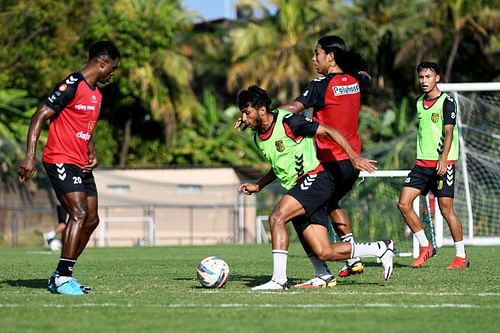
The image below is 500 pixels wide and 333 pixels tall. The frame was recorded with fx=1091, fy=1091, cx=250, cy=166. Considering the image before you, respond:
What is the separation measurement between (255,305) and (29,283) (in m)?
3.53

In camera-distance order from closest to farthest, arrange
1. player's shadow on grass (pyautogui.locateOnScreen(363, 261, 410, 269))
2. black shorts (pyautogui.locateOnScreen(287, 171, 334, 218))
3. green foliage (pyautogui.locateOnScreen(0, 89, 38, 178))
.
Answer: black shorts (pyautogui.locateOnScreen(287, 171, 334, 218)) → player's shadow on grass (pyautogui.locateOnScreen(363, 261, 410, 269)) → green foliage (pyautogui.locateOnScreen(0, 89, 38, 178))

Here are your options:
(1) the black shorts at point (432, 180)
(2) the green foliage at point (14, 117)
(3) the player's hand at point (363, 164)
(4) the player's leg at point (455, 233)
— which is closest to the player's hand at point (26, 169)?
(3) the player's hand at point (363, 164)

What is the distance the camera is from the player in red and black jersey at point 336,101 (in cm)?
1045

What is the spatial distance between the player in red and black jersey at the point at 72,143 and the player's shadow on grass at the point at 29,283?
845mm

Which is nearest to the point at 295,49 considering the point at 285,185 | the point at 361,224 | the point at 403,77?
the point at 403,77

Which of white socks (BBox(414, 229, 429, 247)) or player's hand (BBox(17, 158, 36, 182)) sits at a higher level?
player's hand (BBox(17, 158, 36, 182))

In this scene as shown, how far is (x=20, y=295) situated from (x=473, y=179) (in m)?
13.7

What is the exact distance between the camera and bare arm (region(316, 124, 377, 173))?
367 inches

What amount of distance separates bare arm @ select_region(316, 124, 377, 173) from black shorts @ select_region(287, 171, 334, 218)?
539 mm

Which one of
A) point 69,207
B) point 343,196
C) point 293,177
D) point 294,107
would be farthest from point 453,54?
point 69,207

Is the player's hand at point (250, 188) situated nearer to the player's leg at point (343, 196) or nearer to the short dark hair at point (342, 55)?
the player's leg at point (343, 196)

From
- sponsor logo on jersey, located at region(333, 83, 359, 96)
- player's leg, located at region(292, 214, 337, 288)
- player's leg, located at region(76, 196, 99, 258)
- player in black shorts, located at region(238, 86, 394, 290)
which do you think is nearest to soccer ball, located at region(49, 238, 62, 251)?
player's leg, located at region(76, 196, 99, 258)

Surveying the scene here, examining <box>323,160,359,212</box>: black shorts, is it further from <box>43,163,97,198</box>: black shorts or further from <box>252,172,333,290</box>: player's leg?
<box>43,163,97,198</box>: black shorts

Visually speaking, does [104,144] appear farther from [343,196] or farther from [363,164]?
[363,164]
